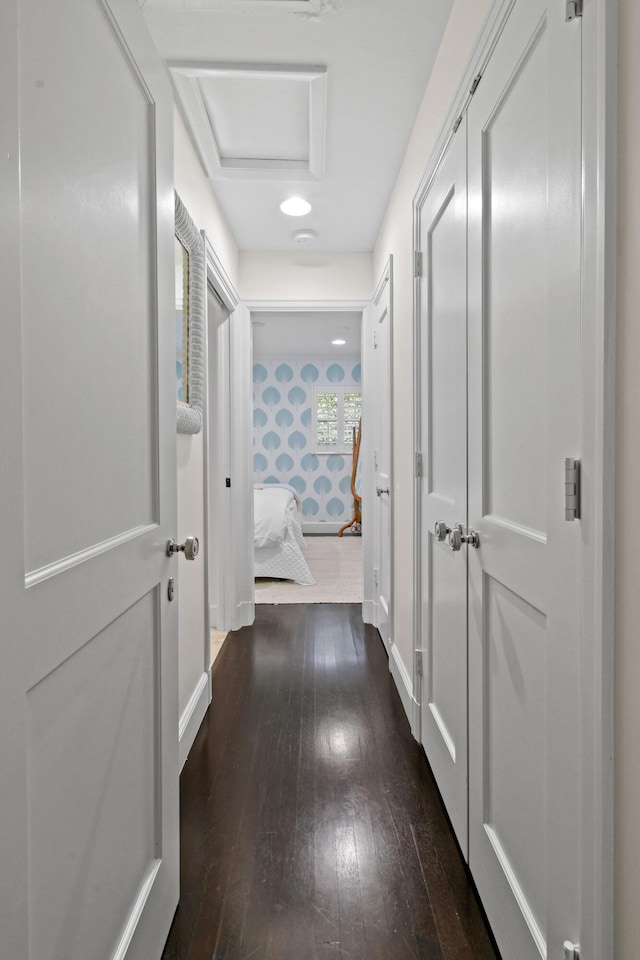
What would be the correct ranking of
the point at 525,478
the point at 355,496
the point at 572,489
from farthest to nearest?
the point at 355,496, the point at 525,478, the point at 572,489

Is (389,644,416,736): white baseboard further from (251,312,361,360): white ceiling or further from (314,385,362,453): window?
(314,385,362,453): window

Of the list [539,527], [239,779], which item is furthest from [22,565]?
[239,779]

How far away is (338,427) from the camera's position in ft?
25.3

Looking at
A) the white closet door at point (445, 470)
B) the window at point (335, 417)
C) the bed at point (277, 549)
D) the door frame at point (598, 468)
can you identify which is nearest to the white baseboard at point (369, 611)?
the bed at point (277, 549)

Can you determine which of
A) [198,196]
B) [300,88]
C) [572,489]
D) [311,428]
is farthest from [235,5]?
[311,428]

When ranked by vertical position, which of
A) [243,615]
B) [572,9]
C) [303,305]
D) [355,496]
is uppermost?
[303,305]

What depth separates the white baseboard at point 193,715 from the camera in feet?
6.56

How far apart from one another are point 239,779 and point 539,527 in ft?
4.77

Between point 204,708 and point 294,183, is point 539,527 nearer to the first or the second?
point 204,708

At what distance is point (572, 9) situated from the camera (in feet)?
2.64

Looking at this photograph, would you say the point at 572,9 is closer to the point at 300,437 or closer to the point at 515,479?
the point at 515,479

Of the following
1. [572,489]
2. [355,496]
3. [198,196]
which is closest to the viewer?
[572,489]

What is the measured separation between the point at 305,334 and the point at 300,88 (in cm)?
429

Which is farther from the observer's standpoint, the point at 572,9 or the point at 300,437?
the point at 300,437
